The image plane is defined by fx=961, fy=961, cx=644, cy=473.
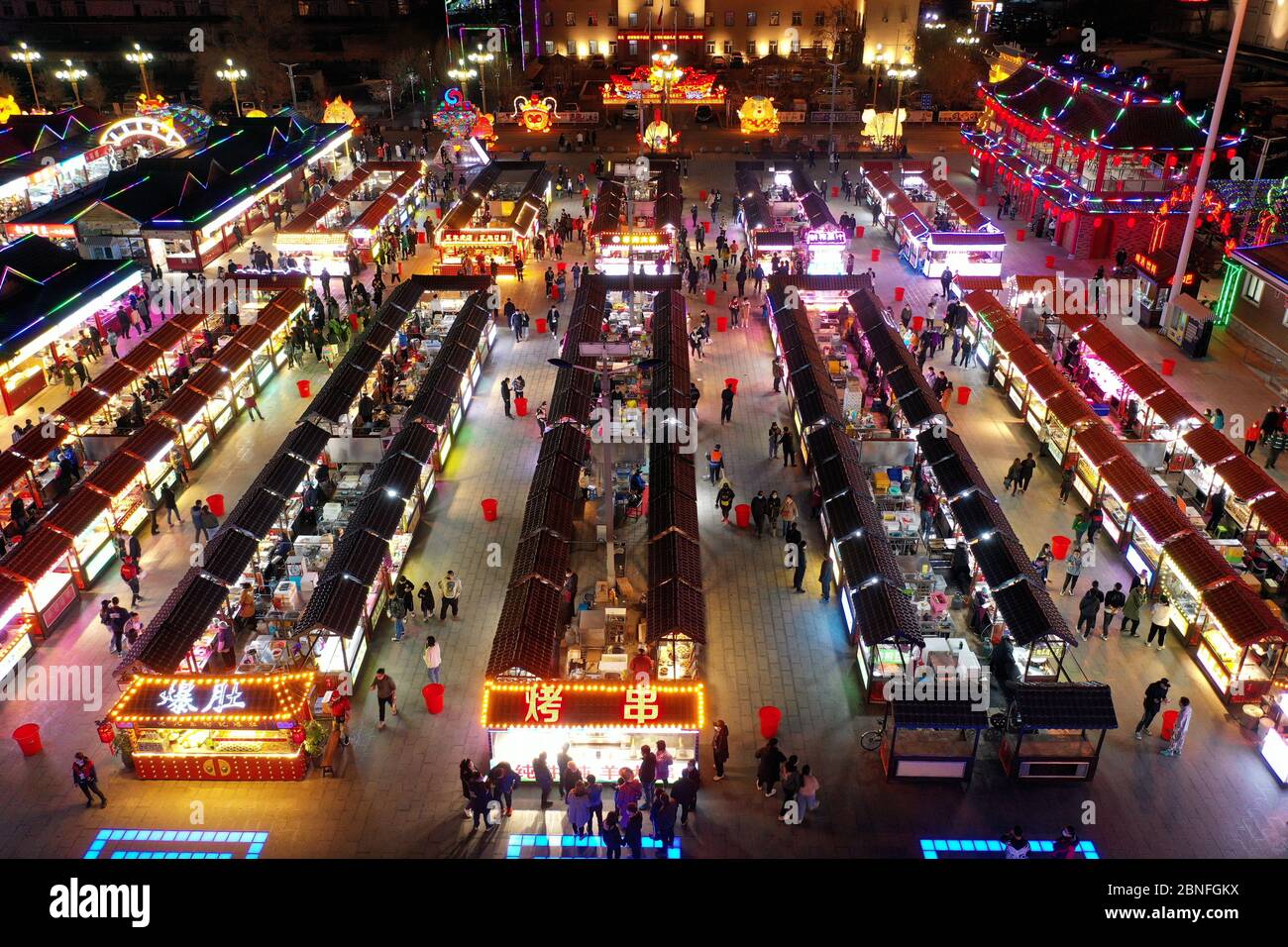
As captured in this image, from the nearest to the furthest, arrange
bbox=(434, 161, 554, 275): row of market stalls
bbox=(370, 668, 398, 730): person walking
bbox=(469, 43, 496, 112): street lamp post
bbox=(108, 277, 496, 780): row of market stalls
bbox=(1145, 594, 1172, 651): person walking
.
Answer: bbox=(108, 277, 496, 780): row of market stalls → bbox=(370, 668, 398, 730): person walking → bbox=(1145, 594, 1172, 651): person walking → bbox=(434, 161, 554, 275): row of market stalls → bbox=(469, 43, 496, 112): street lamp post

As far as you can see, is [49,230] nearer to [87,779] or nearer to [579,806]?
[87,779]

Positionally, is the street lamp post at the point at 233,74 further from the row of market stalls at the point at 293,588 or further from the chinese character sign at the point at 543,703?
the chinese character sign at the point at 543,703

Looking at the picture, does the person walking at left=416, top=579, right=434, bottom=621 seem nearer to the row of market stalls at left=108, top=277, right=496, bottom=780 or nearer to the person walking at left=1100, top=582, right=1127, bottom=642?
the row of market stalls at left=108, top=277, right=496, bottom=780

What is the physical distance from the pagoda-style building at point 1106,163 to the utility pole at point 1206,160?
11.3 feet

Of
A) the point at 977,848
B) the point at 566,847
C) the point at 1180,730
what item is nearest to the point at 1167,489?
the point at 1180,730

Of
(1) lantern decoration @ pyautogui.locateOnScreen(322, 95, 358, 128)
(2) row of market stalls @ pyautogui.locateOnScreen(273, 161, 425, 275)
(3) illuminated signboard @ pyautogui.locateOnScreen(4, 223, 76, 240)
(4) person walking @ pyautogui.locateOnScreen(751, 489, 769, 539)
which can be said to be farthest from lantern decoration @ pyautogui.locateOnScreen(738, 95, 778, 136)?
(4) person walking @ pyautogui.locateOnScreen(751, 489, 769, 539)

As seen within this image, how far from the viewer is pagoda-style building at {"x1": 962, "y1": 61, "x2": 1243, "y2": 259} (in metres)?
34.1

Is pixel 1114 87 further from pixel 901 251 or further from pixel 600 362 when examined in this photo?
pixel 600 362

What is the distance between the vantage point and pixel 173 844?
13.7 metres

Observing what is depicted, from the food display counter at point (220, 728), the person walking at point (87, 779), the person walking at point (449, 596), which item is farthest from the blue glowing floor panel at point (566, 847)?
the person walking at point (87, 779)

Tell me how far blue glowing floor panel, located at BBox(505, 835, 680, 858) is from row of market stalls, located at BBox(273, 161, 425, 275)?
25.1m

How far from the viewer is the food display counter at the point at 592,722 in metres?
14.3

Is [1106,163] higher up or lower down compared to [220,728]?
higher up

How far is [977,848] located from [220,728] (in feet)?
36.8
